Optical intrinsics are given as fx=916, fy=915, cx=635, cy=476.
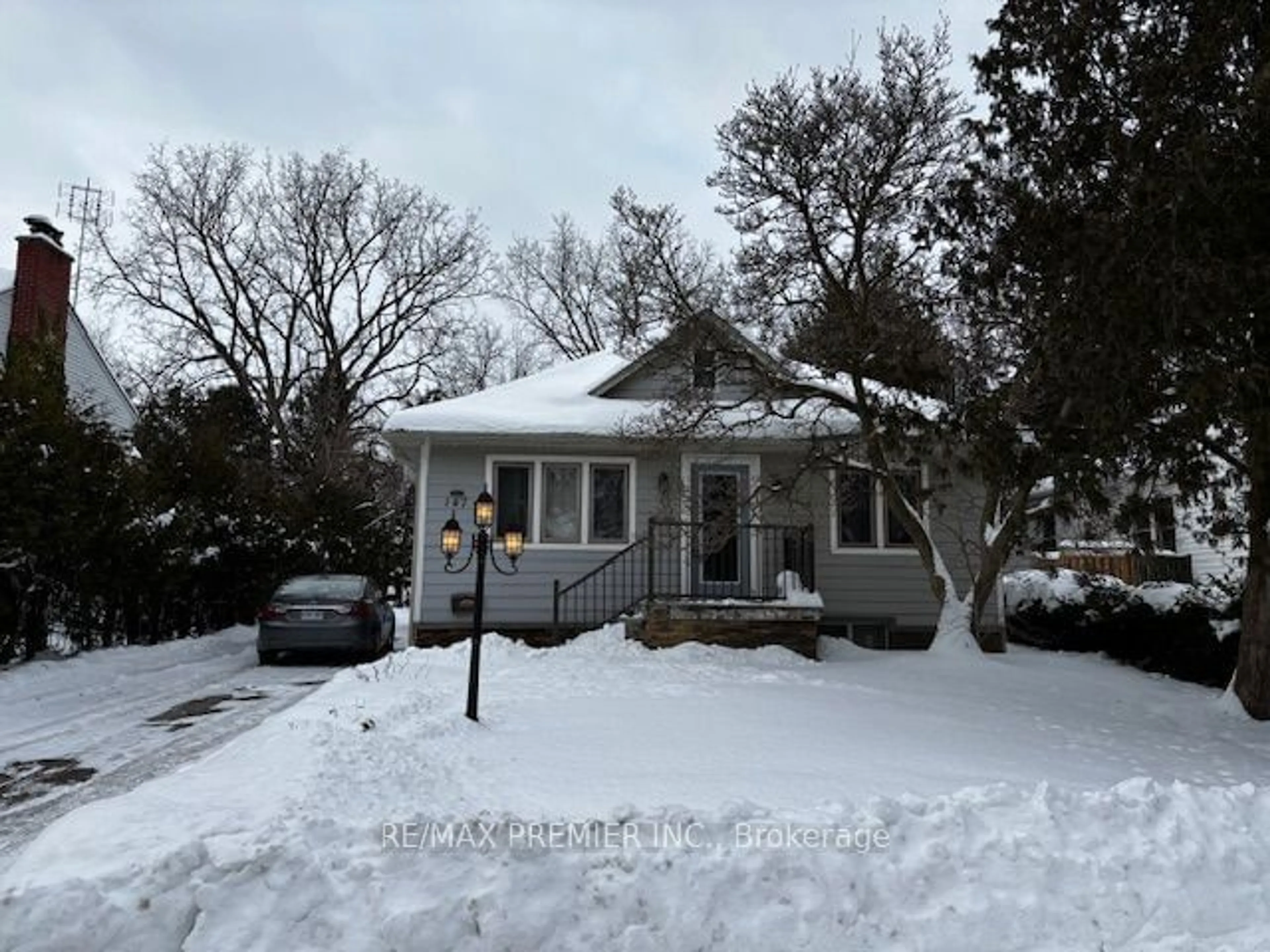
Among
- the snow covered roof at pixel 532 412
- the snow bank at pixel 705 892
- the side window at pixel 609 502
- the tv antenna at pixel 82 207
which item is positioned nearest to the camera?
the snow bank at pixel 705 892

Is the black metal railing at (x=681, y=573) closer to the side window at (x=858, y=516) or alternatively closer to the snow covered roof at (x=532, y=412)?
the side window at (x=858, y=516)

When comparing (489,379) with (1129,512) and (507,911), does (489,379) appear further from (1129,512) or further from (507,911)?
(507,911)

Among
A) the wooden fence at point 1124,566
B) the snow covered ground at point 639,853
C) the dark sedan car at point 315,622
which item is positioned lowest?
the snow covered ground at point 639,853

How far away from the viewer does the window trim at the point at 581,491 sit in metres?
14.1

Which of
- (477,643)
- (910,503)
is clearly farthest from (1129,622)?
(477,643)

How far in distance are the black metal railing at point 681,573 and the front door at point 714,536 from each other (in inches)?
0.6

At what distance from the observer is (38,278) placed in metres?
18.0

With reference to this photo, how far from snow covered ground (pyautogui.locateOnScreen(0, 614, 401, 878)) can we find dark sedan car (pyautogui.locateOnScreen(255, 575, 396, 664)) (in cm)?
36

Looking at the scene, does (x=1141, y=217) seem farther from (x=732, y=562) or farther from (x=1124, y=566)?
(x=1124, y=566)

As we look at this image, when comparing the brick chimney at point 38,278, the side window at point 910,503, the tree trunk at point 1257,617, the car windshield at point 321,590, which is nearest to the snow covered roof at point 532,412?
the car windshield at point 321,590

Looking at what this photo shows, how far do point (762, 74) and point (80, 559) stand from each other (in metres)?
10.7

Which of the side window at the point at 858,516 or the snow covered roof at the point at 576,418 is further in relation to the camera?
the side window at the point at 858,516

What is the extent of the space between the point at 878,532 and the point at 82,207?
28198 millimetres

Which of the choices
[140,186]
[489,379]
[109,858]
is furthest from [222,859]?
→ [489,379]
